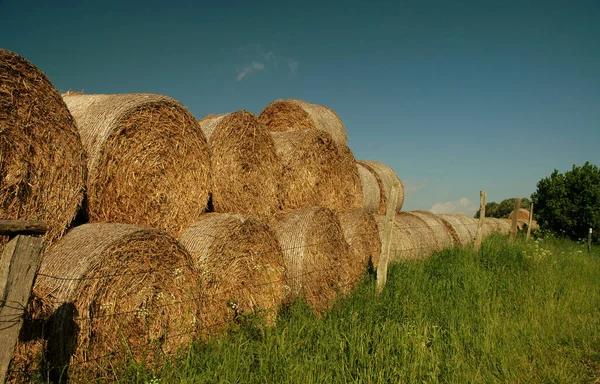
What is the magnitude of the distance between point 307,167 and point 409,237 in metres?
3.96

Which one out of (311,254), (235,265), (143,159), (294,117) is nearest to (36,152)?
(143,159)

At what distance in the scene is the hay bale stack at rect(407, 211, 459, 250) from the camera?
11.7 meters

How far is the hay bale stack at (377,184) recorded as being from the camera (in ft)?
33.8

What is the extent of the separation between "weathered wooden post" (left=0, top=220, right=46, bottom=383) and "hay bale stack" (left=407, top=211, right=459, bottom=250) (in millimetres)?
10357

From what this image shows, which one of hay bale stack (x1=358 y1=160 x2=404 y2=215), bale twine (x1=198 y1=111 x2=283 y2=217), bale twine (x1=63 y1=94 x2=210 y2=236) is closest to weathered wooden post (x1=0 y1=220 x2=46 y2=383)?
bale twine (x1=63 y1=94 x2=210 y2=236)

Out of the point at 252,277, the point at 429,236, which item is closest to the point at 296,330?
the point at 252,277

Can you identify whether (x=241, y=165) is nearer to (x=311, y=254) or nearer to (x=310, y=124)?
(x=311, y=254)

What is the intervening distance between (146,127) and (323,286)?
339 centimetres

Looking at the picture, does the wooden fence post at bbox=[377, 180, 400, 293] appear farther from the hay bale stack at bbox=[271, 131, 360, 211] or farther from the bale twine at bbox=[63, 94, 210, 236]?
the bale twine at bbox=[63, 94, 210, 236]

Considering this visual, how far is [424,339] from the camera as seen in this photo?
479 cm

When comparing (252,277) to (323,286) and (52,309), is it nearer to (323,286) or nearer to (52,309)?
(323,286)

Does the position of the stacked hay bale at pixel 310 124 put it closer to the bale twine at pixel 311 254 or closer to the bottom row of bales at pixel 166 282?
the bottom row of bales at pixel 166 282

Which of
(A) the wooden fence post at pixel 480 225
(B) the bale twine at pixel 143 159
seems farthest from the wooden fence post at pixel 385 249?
(A) the wooden fence post at pixel 480 225

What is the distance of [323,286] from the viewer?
6.61 m
